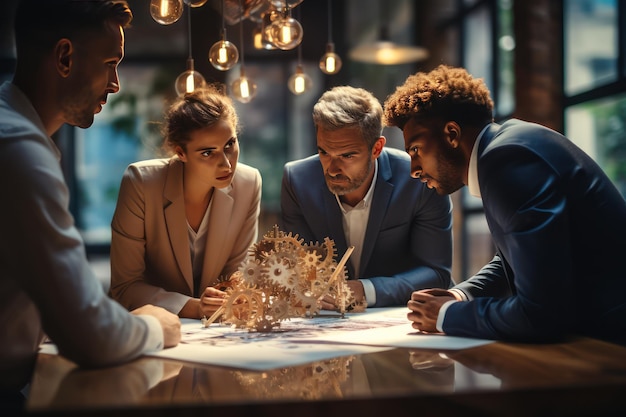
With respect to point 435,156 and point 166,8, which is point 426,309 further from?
point 166,8

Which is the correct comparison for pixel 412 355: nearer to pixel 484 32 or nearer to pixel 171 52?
pixel 484 32

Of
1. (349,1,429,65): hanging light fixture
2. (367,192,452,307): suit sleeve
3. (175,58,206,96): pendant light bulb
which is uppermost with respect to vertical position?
(349,1,429,65): hanging light fixture

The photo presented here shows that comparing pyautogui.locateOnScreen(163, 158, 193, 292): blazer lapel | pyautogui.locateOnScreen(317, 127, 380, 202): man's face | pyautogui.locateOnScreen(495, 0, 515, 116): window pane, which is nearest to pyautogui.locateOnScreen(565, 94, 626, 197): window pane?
pyautogui.locateOnScreen(495, 0, 515, 116): window pane

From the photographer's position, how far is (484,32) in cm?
743

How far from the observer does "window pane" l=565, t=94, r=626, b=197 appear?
477 centimetres

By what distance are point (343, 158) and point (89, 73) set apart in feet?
4.93

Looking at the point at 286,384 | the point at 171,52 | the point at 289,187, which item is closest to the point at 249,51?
the point at 171,52

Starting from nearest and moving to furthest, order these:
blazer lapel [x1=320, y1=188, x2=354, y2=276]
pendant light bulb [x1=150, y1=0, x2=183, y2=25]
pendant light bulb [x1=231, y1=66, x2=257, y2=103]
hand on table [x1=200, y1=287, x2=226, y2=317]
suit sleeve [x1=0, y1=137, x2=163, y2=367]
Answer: suit sleeve [x1=0, y1=137, x2=163, y2=367] < hand on table [x1=200, y1=287, x2=226, y2=317] < pendant light bulb [x1=150, y1=0, x2=183, y2=25] < blazer lapel [x1=320, y1=188, x2=354, y2=276] < pendant light bulb [x1=231, y1=66, x2=257, y2=103]

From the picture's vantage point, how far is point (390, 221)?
3.29 metres

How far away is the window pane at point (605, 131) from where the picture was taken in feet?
15.6

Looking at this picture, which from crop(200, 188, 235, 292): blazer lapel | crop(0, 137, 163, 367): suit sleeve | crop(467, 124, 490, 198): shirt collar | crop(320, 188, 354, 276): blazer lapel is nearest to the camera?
crop(0, 137, 163, 367): suit sleeve

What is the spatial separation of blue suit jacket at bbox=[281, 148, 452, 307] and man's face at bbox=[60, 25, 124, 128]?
1481 mm

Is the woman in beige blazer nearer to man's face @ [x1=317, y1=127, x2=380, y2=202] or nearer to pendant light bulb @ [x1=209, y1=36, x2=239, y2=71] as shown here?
pendant light bulb @ [x1=209, y1=36, x2=239, y2=71]

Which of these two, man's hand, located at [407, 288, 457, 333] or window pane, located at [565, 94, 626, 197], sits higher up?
window pane, located at [565, 94, 626, 197]
